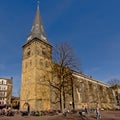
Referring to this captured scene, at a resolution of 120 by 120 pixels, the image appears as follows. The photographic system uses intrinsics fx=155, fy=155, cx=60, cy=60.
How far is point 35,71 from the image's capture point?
139 feet

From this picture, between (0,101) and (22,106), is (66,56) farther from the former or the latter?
(0,101)

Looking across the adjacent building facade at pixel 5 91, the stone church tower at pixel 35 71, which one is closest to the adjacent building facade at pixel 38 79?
the stone church tower at pixel 35 71

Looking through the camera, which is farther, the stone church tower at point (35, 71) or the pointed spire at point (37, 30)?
the pointed spire at point (37, 30)

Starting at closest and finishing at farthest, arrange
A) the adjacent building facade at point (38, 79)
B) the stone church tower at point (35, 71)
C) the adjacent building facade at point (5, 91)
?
the stone church tower at point (35, 71) → the adjacent building facade at point (38, 79) → the adjacent building facade at point (5, 91)

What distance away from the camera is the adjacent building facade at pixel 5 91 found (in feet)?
218

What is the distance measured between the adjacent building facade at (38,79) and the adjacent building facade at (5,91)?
25.6m

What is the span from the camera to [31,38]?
49.5 m

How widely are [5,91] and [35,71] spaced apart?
33.2 m

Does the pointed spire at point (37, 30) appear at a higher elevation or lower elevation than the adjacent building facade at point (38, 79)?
Result: higher

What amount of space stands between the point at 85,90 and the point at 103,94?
15583 mm

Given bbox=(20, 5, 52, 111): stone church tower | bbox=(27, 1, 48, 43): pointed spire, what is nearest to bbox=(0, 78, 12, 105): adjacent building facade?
bbox=(20, 5, 52, 111): stone church tower

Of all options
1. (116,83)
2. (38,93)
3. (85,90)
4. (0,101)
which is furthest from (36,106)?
(116,83)

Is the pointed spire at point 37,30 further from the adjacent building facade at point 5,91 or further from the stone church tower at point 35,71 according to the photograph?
the adjacent building facade at point 5,91

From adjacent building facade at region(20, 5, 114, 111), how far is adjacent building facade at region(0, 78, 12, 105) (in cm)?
2559
